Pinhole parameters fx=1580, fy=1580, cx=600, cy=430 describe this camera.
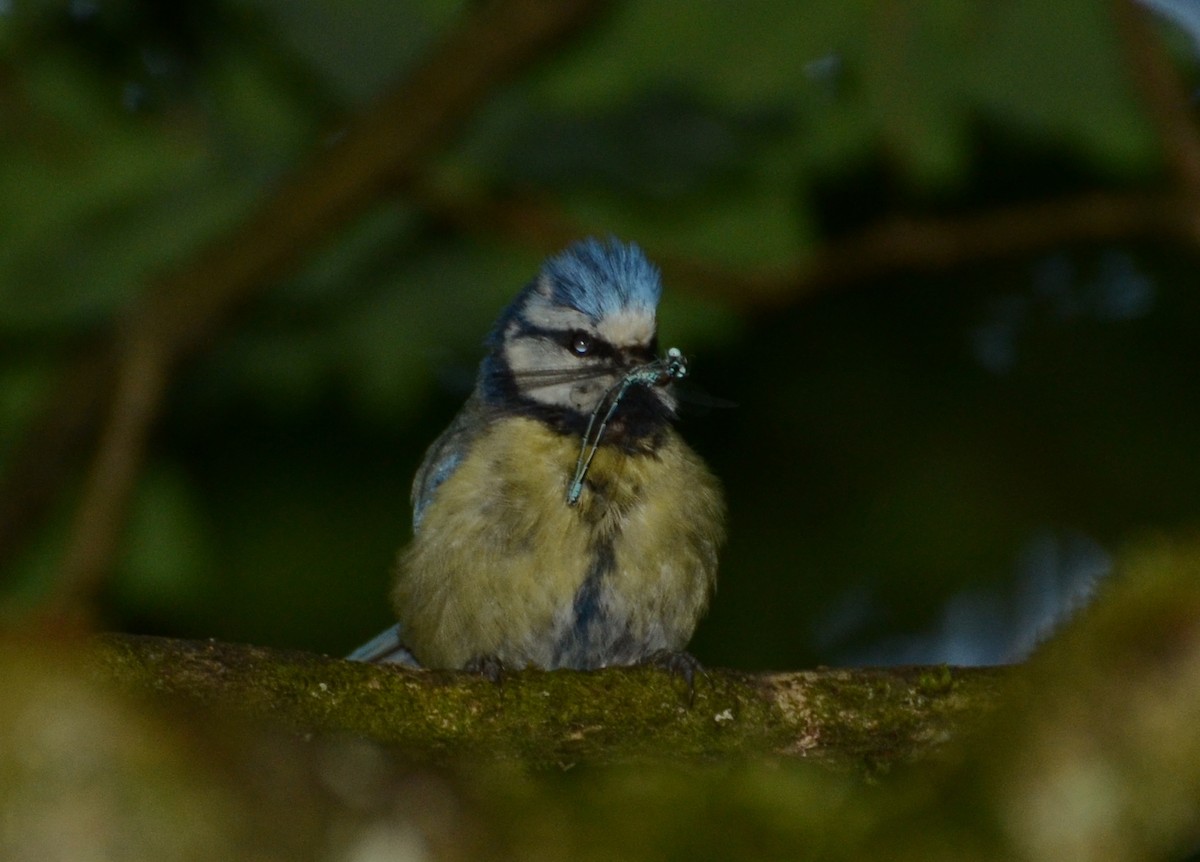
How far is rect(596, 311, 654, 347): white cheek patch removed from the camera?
4.44 meters

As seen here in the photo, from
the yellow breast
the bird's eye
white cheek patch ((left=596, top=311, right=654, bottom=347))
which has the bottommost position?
the yellow breast

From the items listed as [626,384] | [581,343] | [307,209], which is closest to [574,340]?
[581,343]

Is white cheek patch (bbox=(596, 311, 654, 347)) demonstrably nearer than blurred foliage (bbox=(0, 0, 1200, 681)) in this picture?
Yes

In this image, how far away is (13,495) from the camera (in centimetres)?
501

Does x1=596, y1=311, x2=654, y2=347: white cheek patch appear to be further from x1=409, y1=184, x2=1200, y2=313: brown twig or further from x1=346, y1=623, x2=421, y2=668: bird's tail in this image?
x1=346, y1=623, x2=421, y2=668: bird's tail

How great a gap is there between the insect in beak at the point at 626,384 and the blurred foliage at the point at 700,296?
82 centimetres

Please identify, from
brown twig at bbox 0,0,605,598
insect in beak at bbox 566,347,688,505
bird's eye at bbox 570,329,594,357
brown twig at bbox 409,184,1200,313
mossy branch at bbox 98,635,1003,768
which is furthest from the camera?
brown twig at bbox 409,184,1200,313

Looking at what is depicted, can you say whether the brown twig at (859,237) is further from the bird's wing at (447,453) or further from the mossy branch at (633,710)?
the mossy branch at (633,710)

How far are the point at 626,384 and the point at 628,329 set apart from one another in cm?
16

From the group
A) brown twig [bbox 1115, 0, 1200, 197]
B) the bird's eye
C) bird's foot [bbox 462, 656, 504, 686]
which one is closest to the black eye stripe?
the bird's eye

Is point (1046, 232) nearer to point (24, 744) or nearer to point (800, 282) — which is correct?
point (800, 282)

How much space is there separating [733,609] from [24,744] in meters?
5.70

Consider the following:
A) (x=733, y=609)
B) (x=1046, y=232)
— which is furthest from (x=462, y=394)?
(x=1046, y=232)

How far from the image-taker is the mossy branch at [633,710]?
2678 millimetres
